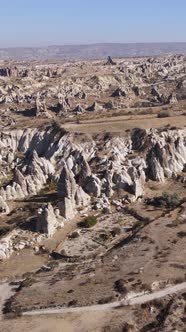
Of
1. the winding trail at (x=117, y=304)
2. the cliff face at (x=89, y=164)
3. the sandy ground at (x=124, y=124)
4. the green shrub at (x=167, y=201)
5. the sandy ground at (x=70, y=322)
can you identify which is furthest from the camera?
the sandy ground at (x=124, y=124)

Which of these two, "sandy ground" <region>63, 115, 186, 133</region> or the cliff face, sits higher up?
"sandy ground" <region>63, 115, 186, 133</region>

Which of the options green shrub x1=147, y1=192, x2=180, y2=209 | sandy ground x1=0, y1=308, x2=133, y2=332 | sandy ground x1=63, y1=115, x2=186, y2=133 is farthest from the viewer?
sandy ground x1=63, y1=115, x2=186, y2=133

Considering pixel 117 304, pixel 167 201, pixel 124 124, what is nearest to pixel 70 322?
pixel 117 304

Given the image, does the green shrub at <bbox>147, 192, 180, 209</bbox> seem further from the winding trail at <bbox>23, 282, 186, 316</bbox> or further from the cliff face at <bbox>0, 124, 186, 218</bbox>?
the winding trail at <bbox>23, 282, 186, 316</bbox>

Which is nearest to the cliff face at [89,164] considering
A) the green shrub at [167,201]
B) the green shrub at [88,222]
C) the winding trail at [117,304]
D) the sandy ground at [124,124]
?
the green shrub at [88,222]

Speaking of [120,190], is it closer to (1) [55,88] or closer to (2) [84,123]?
(2) [84,123]

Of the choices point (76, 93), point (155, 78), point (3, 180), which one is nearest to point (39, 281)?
point (3, 180)

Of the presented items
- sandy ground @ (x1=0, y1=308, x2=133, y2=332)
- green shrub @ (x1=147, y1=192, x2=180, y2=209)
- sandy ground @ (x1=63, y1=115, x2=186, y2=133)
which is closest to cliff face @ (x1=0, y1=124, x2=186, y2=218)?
green shrub @ (x1=147, y1=192, x2=180, y2=209)

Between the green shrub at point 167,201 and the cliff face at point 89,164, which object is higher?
the cliff face at point 89,164

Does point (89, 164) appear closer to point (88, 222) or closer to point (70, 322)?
point (88, 222)

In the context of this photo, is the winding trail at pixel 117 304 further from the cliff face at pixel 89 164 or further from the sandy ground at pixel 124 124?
the sandy ground at pixel 124 124

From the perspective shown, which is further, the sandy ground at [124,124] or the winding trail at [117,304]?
the sandy ground at [124,124]
